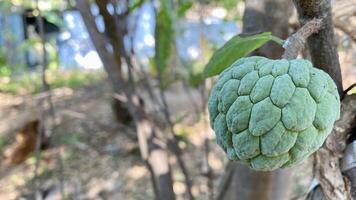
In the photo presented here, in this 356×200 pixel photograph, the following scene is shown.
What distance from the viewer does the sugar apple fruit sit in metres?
0.47

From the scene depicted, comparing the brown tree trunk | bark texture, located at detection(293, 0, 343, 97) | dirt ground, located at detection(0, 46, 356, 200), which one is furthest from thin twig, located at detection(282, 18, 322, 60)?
dirt ground, located at detection(0, 46, 356, 200)

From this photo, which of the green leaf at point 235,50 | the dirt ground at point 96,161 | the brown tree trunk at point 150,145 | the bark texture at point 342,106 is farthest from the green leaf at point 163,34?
the dirt ground at point 96,161

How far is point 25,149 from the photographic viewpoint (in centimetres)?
385

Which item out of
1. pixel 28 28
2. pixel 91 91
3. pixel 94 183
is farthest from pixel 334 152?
pixel 28 28

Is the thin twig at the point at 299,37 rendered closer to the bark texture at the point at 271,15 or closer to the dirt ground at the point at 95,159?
the bark texture at the point at 271,15

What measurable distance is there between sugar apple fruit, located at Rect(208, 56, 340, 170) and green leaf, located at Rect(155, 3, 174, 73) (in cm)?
104

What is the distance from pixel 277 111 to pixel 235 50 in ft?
0.65

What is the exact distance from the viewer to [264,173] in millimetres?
1057

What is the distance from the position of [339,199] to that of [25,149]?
3.54 m

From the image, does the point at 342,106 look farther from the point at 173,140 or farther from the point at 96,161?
the point at 96,161

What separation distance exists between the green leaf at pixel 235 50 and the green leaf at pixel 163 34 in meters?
0.84

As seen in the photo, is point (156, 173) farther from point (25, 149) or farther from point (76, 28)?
point (25, 149)

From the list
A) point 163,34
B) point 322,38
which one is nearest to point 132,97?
point 163,34

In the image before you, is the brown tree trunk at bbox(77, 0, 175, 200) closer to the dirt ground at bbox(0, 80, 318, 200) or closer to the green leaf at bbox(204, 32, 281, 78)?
the green leaf at bbox(204, 32, 281, 78)
